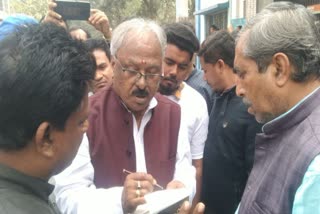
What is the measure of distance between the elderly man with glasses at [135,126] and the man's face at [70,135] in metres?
0.58

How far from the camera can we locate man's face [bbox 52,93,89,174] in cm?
110

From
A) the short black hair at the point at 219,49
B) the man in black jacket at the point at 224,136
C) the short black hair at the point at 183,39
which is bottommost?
the man in black jacket at the point at 224,136

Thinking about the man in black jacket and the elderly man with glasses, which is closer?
the elderly man with glasses

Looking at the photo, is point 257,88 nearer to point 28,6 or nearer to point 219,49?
point 219,49

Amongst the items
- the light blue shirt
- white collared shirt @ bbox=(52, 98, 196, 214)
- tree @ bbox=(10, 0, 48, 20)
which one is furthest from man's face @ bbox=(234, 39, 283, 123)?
tree @ bbox=(10, 0, 48, 20)

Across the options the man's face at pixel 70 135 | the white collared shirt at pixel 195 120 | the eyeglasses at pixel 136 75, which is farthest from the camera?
the white collared shirt at pixel 195 120

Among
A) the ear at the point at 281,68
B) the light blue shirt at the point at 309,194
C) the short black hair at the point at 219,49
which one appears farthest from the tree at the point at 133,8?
the light blue shirt at the point at 309,194

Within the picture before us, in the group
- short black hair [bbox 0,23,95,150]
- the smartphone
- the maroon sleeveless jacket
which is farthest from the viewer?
the smartphone

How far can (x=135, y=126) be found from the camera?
197 centimetres

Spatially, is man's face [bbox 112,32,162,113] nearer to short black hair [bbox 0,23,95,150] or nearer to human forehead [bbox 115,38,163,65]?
human forehead [bbox 115,38,163,65]

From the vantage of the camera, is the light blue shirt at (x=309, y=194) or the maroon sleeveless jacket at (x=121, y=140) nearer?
the light blue shirt at (x=309, y=194)

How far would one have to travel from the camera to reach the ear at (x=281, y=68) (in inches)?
58.3

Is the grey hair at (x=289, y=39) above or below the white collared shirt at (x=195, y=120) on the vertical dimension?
above

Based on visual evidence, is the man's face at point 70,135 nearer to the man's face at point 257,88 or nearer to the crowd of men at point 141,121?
the crowd of men at point 141,121
